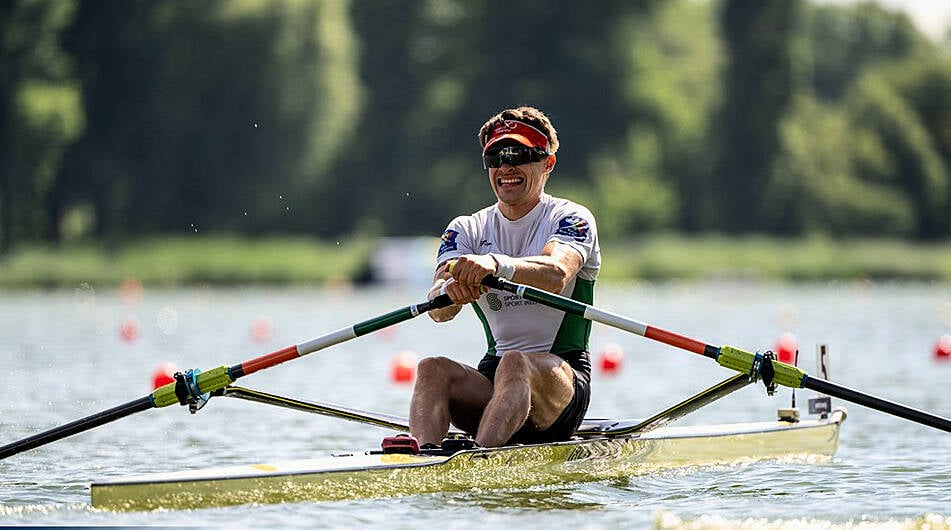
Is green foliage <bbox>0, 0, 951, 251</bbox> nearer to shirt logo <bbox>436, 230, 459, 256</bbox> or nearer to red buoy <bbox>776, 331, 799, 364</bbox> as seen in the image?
red buoy <bbox>776, 331, 799, 364</bbox>

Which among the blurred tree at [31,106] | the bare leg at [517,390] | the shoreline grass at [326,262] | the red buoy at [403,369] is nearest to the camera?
the bare leg at [517,390]

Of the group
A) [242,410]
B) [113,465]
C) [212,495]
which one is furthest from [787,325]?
[212,495]

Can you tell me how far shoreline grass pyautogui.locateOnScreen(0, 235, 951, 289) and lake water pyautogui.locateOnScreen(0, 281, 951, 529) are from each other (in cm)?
1084

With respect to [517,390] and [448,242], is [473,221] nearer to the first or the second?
[448,242]

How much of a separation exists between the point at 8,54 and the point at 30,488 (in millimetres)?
32585

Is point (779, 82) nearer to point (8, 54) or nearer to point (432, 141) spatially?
point (432, 141)

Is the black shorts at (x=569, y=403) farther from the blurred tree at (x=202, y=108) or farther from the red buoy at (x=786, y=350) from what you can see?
the blurred tree at (x=202, y=108)

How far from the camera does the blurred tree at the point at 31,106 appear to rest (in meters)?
38.8

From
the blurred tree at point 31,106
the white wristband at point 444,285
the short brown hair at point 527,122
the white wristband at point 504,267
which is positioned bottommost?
the white wristband at point 444,285

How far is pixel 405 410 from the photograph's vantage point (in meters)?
→ 12.0

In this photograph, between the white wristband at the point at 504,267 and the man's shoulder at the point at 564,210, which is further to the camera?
the man's shoulder at the point at 564,210

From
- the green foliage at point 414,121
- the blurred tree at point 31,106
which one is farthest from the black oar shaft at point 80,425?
the green foliage at point 414,121

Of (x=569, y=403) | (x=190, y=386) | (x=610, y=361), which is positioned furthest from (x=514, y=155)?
(x=610, y=361)

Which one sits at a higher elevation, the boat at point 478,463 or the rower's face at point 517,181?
the rower's face at point 517,181
